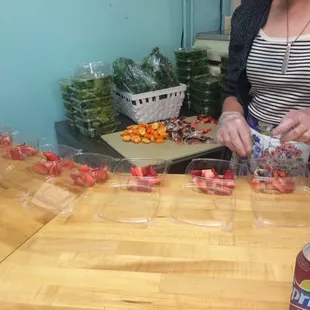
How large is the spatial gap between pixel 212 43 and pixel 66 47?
77 cm

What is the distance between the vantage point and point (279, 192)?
0.92 meters

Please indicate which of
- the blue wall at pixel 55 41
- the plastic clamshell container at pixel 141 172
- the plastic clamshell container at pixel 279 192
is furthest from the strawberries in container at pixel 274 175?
the blue wall at pixel 55 41

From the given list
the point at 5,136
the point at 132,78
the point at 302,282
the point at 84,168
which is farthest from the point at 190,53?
the point at 302,282

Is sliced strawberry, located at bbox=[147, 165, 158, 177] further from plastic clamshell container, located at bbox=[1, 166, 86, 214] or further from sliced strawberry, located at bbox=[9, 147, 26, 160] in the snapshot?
sliced strawberry, located at bbox=[9, 147, 26, 160]

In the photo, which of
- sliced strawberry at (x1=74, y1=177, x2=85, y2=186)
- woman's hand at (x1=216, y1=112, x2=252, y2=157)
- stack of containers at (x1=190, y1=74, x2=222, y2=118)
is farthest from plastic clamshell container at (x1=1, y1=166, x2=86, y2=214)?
stack of containers at (x1=190, y1=74, x2=222, y2=118)

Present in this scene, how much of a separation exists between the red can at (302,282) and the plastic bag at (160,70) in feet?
4.86

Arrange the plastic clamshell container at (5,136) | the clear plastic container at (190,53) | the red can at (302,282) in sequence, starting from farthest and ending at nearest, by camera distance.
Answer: the clear plastic container at (190,53)
the plastic clamshell container at (5,136)
the red can at (302,282)

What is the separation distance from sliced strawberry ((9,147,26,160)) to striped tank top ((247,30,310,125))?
2.39 feet

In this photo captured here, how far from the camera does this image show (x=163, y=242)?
2.52ft

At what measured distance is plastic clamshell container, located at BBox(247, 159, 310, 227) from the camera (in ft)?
2.70

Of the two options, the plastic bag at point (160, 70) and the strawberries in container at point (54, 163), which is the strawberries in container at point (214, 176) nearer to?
the strawberries in container at point (54, 163)

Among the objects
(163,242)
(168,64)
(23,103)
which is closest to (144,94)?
(168,64)

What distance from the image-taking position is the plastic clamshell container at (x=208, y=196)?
0.84 metres

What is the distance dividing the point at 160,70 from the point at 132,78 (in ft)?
0.50
